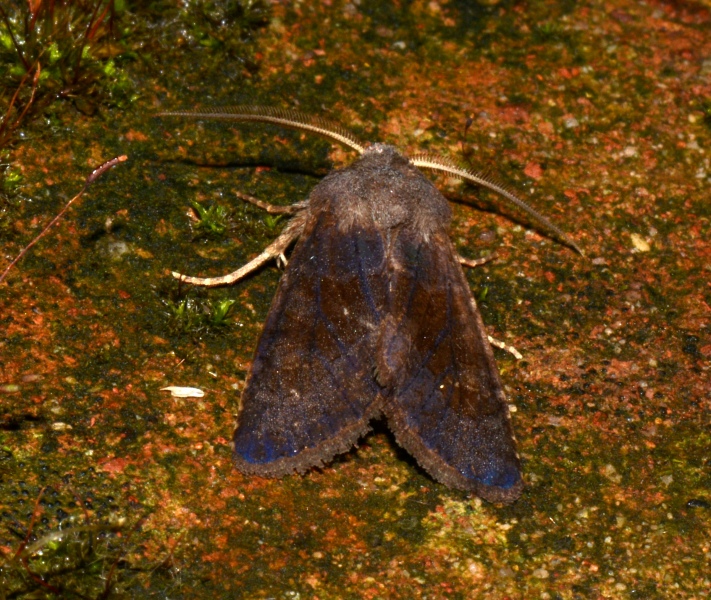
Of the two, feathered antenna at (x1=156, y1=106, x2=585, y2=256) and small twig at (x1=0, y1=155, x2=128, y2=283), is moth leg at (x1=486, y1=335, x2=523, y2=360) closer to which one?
feathered antenna at (x1=156, y1=106, x2=585, y2=256)

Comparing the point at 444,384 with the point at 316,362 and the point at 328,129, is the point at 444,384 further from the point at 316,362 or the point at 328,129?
the point at 328,129

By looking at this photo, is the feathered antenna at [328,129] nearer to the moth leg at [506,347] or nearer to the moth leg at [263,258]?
the moth leg at [263,258]

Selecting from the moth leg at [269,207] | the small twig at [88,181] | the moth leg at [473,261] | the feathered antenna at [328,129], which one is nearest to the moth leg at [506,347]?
the moth leg at [473,261]

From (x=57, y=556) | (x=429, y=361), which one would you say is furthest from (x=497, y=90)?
(x=57, y=556)

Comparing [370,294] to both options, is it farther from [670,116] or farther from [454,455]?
[670,116]

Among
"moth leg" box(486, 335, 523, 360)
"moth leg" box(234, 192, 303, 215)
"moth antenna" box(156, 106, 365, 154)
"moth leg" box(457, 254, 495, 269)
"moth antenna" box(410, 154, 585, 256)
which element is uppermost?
"moth antenna" box(156, 106, 365, 154)

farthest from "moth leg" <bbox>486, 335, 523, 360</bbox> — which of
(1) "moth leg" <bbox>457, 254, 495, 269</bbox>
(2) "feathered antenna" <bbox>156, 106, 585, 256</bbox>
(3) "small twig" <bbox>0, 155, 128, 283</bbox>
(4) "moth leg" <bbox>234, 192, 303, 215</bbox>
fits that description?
(3) "small twig" <bbox>0, 155, 128, 283</bbox>
